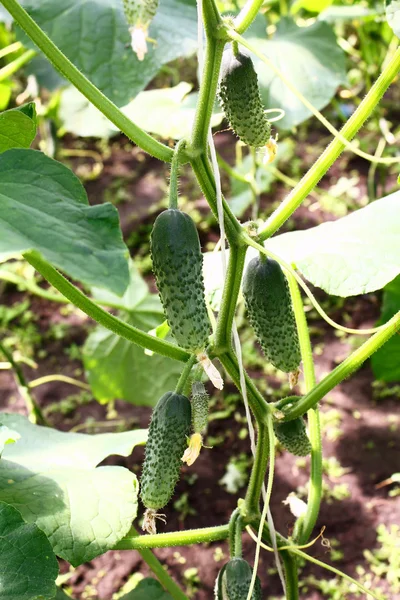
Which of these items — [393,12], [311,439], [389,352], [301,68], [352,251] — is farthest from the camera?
[301,68]

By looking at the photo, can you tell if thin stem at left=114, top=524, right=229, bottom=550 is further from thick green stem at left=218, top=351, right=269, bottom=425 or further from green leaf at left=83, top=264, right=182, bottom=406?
green leaf at left=83, top=264, right=182, bottom=406

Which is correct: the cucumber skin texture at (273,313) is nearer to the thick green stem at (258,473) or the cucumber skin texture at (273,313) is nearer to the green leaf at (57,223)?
the thick green stem at (258,473)

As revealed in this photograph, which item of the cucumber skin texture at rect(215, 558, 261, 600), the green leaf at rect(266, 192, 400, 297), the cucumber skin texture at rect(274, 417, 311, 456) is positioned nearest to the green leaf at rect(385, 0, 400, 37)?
the green leaf at rect(266, 192, 400, 297)

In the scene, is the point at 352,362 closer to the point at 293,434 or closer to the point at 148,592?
the point at 293,434

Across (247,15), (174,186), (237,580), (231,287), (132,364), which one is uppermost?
(247,15)

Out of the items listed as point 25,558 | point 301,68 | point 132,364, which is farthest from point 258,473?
point 301,68

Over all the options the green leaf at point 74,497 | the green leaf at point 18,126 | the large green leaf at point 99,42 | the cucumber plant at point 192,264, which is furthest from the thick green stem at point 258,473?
the large green leaf at point 99,42

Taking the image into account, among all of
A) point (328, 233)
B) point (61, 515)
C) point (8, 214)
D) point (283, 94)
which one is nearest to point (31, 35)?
point (8, 214)
